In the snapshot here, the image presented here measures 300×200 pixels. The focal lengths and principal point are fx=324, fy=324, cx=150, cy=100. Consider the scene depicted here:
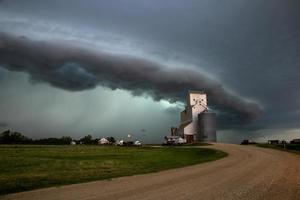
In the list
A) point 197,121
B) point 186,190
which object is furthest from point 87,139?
point 186,190

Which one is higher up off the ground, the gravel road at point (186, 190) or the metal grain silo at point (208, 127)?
the metal grain silo at point (208, 127)

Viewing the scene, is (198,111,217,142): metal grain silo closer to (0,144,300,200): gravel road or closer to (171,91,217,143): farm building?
(171,91,217,143): farm building

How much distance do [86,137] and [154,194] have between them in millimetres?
134577

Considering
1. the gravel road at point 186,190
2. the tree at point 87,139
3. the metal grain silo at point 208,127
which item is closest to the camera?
the gravel road at point 186,190

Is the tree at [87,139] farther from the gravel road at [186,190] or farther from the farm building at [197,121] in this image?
the gravel road at [186,190]

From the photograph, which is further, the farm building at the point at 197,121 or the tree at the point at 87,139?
the tree at the point at 87,139

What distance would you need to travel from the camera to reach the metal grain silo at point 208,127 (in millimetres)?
96875

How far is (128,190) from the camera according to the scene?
1590 centimetres

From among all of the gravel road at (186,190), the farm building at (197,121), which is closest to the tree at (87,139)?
the farm building at (197,121)

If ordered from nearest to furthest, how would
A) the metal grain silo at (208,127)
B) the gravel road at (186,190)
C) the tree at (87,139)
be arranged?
the gravel road at (186,190) < the metal grain silo at (208,127) < the tree at (87,139)

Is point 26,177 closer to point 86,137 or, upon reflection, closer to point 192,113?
point 192,113

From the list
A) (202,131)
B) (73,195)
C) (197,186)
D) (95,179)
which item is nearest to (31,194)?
(73,195)

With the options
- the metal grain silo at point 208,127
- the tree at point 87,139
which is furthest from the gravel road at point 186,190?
the tree at point 87,139

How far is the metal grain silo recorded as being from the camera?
96.9 metres
